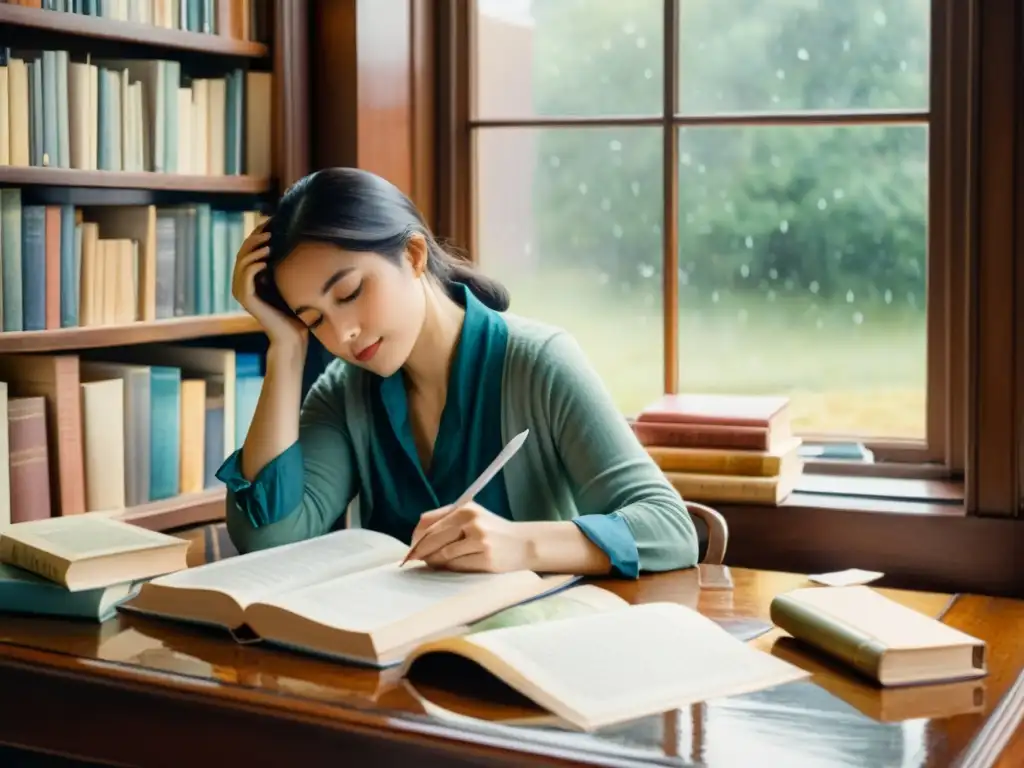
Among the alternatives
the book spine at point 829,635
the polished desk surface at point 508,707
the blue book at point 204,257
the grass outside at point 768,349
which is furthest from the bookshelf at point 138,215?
the book spine at point 829,635

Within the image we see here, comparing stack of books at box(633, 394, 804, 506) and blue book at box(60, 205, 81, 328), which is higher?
blue book at box(60, 205, 81, 328)

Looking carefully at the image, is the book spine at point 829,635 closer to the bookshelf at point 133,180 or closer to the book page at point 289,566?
the book page at point 289,566

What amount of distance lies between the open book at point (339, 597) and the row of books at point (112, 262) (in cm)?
81

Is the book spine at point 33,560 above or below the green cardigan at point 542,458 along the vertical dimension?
below

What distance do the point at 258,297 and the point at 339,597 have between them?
0.69 m

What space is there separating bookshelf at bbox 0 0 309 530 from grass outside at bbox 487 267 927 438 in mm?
685

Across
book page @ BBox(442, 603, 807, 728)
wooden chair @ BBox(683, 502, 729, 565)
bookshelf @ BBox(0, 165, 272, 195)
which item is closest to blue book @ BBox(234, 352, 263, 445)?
bookshelf @ BBox(0, 165, 272, 195)

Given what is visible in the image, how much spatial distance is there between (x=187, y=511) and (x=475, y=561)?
1.08 m

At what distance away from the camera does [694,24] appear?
9.62ft

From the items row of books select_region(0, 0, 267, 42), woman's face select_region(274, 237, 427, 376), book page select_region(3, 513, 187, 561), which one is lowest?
book page select_region(3, 513, 187, 561)

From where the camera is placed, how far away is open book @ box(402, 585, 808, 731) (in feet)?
4.41

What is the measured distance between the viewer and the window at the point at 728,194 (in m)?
2.82

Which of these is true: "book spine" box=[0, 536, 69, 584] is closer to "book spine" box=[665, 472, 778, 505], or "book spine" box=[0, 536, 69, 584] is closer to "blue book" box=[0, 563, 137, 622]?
"blue book" box=[0, 563, 137, 622]

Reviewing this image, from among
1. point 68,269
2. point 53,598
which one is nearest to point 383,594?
point 53,598
